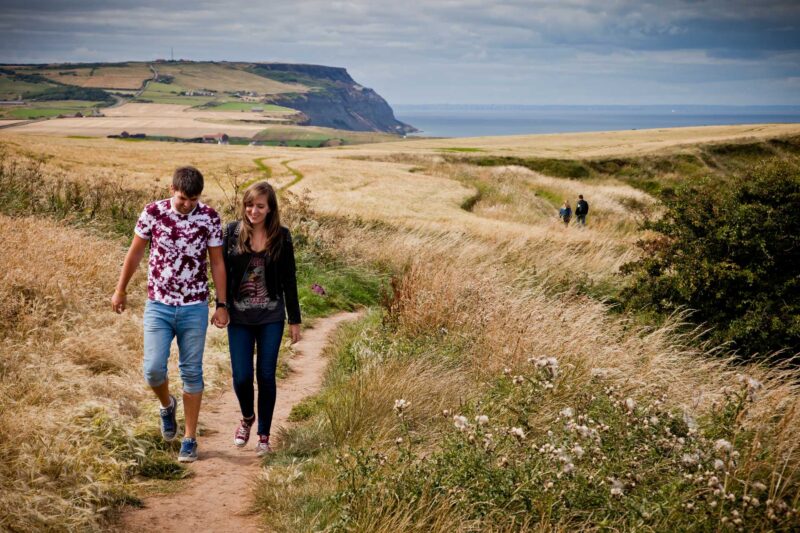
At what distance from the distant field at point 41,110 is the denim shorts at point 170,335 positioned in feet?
543

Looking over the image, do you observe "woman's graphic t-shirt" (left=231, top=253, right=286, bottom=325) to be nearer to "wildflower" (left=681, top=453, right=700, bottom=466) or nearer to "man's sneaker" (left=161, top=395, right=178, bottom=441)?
"man's sneaker" (left=161, top=395, right=178, bottom=441)

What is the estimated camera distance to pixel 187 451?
5.71m

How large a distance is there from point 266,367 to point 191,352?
0.69m

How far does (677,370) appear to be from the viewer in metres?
7.11

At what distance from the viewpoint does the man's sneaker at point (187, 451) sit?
5688 mm

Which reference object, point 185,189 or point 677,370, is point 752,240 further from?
point 185,189

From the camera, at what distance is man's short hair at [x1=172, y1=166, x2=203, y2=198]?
210 inches

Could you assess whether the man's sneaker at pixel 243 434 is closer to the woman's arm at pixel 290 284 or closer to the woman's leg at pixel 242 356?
the woman's leg at pixel 242 356

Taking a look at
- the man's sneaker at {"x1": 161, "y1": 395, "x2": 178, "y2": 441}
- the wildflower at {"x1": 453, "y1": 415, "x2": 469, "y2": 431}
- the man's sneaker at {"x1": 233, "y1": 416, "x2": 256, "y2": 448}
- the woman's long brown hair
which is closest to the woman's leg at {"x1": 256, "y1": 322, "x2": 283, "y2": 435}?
the man's sneaker at {"x1": 233, "y1": 416, "x2": 256, "y2": 448}

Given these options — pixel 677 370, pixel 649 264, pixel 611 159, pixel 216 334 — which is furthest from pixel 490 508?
pixel 611 159

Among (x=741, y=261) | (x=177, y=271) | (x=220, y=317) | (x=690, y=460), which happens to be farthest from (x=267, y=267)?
(x=741, y=261)

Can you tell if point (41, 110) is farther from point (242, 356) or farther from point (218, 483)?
point (218, 483)

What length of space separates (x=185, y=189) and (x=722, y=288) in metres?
9.68

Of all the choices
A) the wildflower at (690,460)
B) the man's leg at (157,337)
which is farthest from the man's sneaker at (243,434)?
the wildflower at (690,460)
